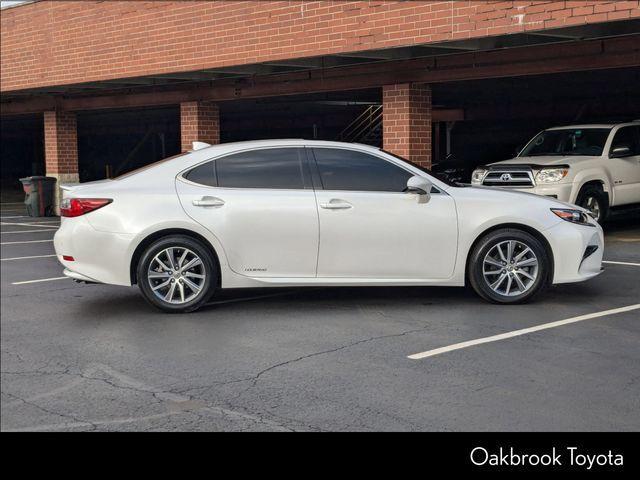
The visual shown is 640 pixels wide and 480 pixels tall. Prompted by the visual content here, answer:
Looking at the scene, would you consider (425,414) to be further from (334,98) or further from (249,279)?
(334,98)

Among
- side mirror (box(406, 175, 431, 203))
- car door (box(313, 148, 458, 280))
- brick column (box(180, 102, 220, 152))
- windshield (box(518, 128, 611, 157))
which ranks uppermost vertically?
brick column (box(180, 102, 220, 152))

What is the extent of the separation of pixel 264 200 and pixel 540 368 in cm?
322

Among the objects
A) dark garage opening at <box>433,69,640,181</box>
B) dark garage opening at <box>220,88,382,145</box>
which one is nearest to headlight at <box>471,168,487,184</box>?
dark garage opening at <box>433,69,640,181</box>

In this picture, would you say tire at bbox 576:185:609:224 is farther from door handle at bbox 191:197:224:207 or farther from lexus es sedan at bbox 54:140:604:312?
door handle at bbox 191:197:224:207

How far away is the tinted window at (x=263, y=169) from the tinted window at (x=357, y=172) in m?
0.24

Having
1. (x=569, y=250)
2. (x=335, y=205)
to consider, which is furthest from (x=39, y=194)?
(x=569, y=250)

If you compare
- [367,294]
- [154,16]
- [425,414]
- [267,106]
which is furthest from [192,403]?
[267,106]

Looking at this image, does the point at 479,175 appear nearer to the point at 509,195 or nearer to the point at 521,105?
the point at 509,195

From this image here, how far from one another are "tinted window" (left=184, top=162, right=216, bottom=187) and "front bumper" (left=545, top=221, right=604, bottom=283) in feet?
10.8

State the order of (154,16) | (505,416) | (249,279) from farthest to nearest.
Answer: (154,16), (249,279), (505,416)

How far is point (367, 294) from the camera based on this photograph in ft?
30.6

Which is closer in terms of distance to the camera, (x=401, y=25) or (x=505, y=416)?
(x=505, y=416)

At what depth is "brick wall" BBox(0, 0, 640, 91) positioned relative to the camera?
482 inches

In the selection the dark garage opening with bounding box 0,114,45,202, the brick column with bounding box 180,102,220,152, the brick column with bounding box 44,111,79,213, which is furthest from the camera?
the dark garage opening with bounding box 0,114,45,202
